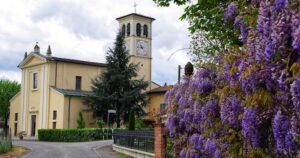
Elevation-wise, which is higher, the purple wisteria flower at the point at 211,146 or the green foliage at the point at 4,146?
the purple wisteria flower at the point at 211,146

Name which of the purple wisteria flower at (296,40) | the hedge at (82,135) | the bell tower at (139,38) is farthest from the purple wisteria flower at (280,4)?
the bell tower at (139,38)

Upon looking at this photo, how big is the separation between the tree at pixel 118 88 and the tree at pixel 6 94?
30794mm

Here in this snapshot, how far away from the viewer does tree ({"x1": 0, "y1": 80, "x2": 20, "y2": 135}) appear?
7344 cm

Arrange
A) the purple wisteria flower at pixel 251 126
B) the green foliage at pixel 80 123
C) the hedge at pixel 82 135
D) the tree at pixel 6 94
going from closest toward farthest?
1. the purple wisteria flower at pixel 251 126
2. the hedge at pixel 82 135
3. the green foliage at pixel 80 123
4. the tree at pixel 6 94

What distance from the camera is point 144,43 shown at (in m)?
58.2

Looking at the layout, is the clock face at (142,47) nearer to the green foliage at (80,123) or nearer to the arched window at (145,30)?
the arched window at (145,30)

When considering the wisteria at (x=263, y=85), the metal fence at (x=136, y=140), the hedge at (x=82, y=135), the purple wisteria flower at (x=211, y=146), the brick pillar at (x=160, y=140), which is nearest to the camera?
the wisteria at (x=263, y=85)

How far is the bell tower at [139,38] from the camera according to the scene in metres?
56.8

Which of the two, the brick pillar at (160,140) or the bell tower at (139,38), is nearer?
the brick pillar at (160,140)

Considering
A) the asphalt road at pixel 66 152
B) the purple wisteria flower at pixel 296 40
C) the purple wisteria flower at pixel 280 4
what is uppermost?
the purple wisteria flower at pixel 280 4

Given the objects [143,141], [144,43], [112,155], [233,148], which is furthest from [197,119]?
[144,43]

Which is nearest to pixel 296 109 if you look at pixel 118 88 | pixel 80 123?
pixel 118 88

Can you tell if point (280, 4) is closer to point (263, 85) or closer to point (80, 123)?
point (263, 85)

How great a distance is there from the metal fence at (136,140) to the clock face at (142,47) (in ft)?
103
